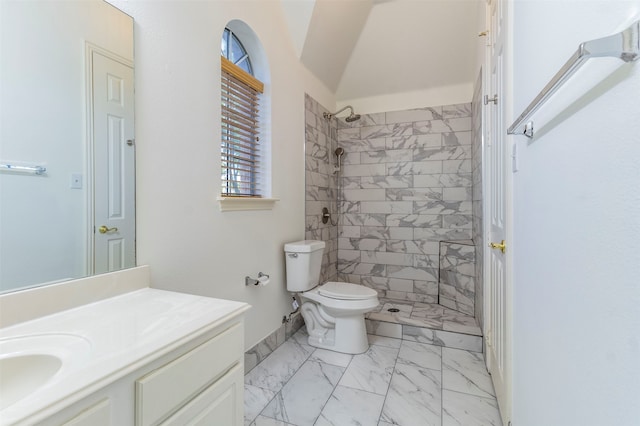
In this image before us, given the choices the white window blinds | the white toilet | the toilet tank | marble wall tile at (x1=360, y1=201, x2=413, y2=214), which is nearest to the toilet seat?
the white toilet

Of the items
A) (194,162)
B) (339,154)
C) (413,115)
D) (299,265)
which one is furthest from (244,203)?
(413,115)

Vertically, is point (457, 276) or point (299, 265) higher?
point (299, 265)

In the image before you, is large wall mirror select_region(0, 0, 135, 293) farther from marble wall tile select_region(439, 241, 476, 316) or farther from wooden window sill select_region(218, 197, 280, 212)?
marble wall tile select_region(439, 241, 476, 316)

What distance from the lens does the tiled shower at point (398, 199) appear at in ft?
9.81

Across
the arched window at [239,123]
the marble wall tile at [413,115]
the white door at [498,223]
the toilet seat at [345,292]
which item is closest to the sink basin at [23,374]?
the arched window at [239,123]

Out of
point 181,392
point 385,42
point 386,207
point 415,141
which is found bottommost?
point 181,392

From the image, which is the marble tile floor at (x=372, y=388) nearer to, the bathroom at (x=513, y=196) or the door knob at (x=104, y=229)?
the bathroom at (x=513, y=196)

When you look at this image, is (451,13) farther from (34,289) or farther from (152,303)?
(34,289)

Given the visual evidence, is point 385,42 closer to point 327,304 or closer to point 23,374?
point 327,304

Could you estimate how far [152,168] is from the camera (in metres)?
1.33

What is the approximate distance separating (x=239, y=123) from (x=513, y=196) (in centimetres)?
164

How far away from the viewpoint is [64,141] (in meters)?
1.02

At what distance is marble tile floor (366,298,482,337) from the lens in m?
2.43

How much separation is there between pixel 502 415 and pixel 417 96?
292 centimetres
